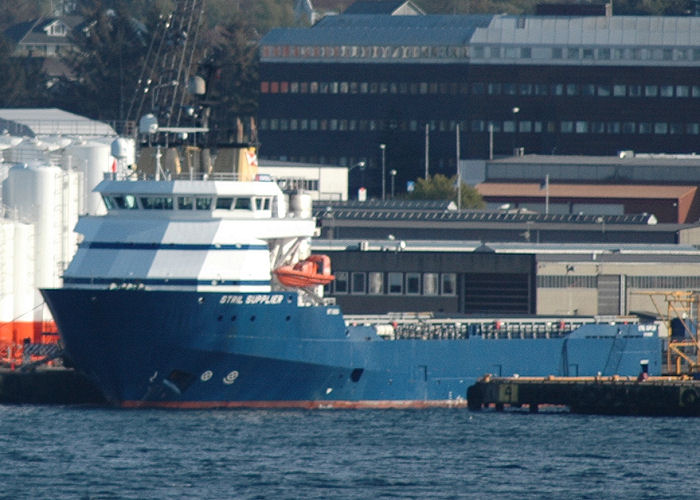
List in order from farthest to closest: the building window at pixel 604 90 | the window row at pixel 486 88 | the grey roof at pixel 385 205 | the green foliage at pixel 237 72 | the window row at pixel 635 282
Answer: the green foliage at pixel 237 72 → the building window at pixel 604 90 → the window row at pixel 486 88 → the grey roof at pixel 385 205 → the window row at pixel 635 282

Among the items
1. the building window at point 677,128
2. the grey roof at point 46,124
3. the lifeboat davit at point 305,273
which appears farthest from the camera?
the building window at point 677,128

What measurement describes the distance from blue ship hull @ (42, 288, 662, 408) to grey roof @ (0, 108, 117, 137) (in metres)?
38.3

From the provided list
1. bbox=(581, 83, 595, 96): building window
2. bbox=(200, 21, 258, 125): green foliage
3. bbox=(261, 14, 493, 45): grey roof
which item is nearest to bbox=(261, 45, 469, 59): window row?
bbox=(261, 14, 493, 45): grey roof

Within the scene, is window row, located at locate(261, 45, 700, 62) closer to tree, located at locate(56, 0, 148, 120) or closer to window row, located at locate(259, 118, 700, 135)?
window row, located at locate(259, 118, 700, 135)

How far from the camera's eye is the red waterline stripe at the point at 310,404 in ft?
217

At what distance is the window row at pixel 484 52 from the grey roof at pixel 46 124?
111 ft

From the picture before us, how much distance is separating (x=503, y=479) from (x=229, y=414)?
39.9 ft

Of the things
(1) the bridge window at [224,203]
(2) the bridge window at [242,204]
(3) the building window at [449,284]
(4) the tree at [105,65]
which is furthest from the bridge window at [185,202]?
(4) the tree at [105,65]

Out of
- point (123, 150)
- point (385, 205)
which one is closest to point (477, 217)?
point (385, 205)

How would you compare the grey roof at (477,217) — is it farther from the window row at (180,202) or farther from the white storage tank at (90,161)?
the window row at (180,202)

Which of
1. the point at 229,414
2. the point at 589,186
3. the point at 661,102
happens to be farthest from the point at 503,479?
the point at 661,102

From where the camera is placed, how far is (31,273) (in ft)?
251

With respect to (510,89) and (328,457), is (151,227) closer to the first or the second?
(328,457)

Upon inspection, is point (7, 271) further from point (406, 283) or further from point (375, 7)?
point (375, 7)
